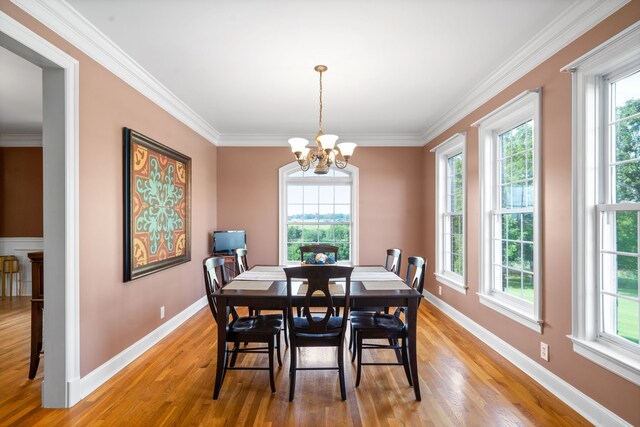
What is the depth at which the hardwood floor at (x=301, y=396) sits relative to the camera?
2316mm

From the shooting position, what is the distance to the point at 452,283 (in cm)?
470

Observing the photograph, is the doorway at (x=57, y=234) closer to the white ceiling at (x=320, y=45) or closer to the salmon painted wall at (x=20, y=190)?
the white ceiling at (x=320, y=45)

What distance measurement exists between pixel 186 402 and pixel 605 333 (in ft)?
9.49

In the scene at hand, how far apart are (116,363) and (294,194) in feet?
12.2

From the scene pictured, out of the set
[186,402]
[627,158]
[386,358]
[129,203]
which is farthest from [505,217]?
[129,203]

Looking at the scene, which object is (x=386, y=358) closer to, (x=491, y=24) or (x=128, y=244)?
(x=128, y=244)

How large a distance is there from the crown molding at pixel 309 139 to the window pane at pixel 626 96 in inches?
147

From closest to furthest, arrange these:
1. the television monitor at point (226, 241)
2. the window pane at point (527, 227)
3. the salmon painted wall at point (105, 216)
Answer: the salmon painted wall at point (105, 216) < the window pane at point (527, 227) < the television monitor at point (226, 241)

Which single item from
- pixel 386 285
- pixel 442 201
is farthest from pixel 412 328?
pixel 442 201

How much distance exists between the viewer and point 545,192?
284 cm

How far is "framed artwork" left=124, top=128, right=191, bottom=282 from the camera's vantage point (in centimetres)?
326

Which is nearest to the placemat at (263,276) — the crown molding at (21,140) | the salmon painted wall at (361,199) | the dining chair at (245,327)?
the dining chair at (245,327)

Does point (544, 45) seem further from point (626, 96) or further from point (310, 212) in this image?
point (310, 212)

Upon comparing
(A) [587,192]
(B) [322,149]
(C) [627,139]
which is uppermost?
(B) [322,149]
